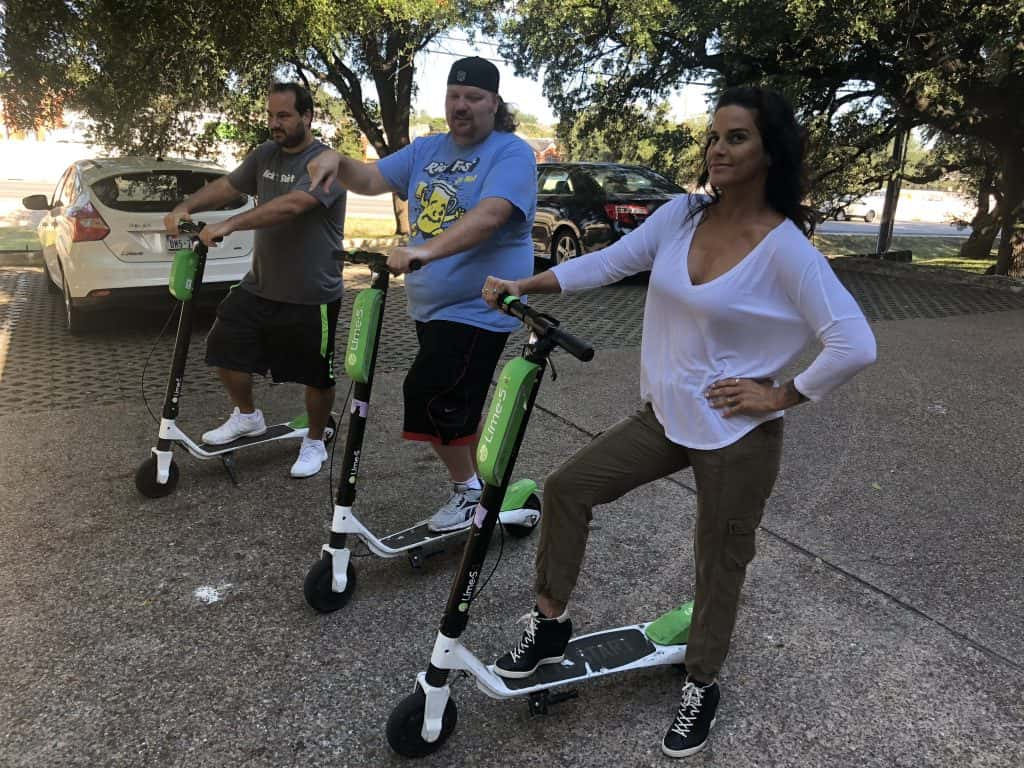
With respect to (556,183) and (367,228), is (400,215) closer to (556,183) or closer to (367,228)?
(367,228)

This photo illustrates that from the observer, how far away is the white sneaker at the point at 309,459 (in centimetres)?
406

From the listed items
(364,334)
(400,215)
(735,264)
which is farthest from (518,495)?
(400,215)

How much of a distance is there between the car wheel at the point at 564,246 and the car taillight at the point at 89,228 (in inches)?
239

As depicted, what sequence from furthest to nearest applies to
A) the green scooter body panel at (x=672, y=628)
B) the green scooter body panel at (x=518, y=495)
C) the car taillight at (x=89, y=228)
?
the car taillight at (x=89, y=228)
the green scooter body panel at (x=518, y=495)
the green scooter body panel at (x=672, y=628)

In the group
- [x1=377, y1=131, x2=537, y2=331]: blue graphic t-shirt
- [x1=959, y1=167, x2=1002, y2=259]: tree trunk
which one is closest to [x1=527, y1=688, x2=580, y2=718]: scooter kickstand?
[x1=377, y1=131, x2=537, y2=331]: blue graphic t-shirt

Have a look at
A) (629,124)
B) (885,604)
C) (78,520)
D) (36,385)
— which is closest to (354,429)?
(78,520)

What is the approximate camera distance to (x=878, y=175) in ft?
43.4

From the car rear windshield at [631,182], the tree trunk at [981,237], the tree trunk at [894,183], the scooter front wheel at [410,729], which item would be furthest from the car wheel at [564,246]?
the tree trunk at [981,237]

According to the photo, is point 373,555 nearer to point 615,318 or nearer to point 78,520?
point 78,520

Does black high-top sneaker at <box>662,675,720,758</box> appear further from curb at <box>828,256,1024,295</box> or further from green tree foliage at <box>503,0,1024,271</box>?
curb at <box>828,256,1024,295</box>

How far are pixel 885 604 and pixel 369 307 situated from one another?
7.45ft

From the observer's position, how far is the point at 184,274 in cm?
366

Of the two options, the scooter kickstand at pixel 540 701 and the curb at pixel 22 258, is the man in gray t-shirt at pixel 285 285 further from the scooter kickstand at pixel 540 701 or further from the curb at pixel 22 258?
the curb at pixel 22 258

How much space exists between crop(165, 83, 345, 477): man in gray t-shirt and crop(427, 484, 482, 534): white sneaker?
1050mm
